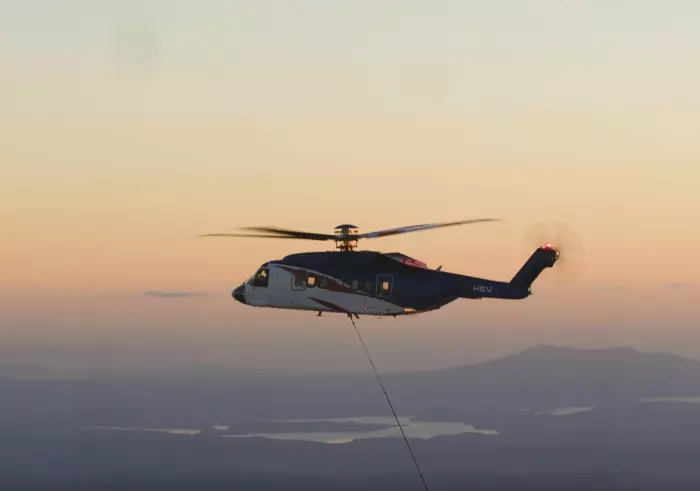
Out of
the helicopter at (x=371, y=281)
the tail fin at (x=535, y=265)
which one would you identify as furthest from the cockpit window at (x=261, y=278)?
the tail fin at (x=535, y=265)

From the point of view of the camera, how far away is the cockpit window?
90.2m

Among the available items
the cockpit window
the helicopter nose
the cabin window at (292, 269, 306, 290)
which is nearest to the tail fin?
the cabin window at (292, 269, 306, 290)

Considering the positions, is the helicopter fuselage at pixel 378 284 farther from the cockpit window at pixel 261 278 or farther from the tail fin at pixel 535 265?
the cockpit window at pixel 261 278

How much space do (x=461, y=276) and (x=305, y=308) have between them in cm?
1195

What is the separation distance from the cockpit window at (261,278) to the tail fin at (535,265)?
1823 cm

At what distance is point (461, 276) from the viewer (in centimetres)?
8538

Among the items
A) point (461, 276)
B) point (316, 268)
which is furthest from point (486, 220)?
point (316, 268)

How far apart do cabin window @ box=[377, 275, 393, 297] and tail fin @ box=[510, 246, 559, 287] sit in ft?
29.2

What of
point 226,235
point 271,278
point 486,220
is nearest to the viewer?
point 486,220

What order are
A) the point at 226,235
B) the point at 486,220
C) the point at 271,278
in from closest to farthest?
the point at 486,220 → the point at 226,235 → the point at 271,278

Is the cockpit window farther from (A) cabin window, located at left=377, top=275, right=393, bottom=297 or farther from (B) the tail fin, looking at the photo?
(B) the tail fin

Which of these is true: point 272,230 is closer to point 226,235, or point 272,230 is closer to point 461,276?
point 226,235

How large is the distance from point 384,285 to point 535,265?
36.9 ft

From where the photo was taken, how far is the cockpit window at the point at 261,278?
296 feet
